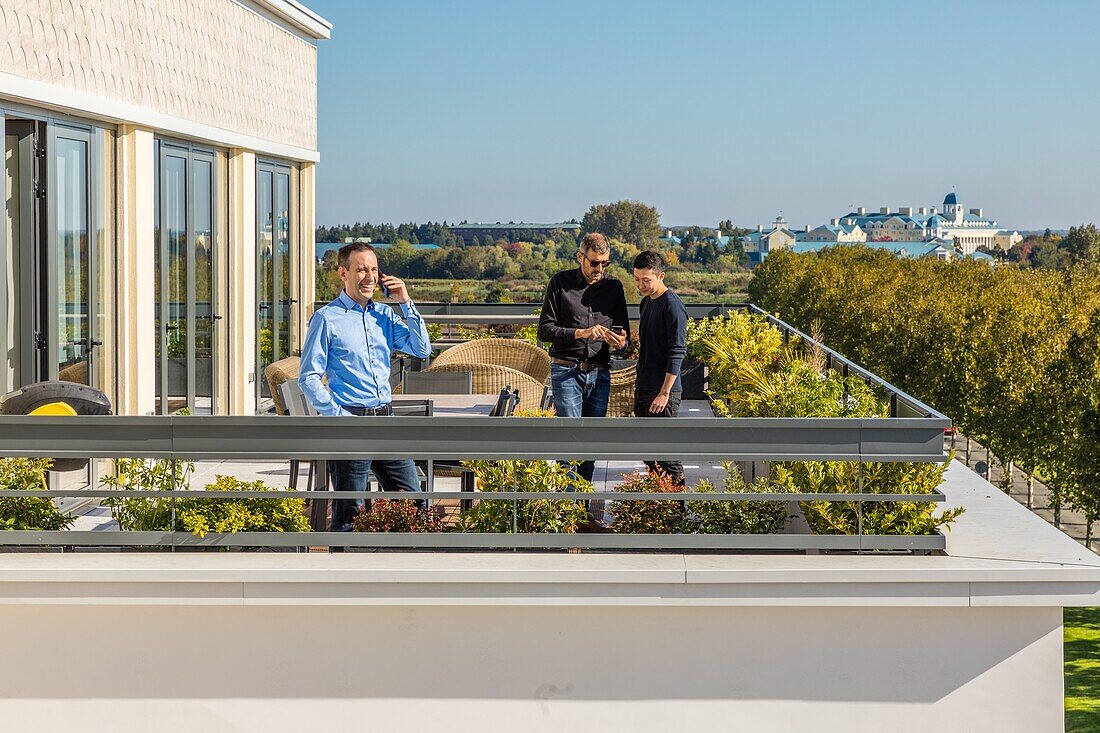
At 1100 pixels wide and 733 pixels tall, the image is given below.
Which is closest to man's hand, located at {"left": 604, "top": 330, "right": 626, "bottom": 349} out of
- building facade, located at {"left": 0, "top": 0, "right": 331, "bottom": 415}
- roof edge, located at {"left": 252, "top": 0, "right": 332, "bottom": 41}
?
building facade, located at {"left": 0, "top": 0, "right": 331, "bottom": 415}

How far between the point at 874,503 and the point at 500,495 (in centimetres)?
157

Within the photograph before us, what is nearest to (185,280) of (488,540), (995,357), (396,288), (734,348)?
(734,348)

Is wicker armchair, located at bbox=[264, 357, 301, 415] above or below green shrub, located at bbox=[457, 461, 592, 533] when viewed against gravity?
above

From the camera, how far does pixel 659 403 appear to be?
7.18 meters

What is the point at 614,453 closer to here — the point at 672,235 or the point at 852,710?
the point at 852,710

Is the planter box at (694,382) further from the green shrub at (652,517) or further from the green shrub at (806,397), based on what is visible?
the green shrub at (652,517)

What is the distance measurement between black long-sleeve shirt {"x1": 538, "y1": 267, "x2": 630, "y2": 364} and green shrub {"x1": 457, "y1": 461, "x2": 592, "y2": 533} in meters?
1.66

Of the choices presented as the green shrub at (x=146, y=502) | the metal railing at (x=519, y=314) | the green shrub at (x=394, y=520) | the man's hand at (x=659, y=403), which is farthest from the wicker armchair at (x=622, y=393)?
the green shrub at (x=146, y=502)

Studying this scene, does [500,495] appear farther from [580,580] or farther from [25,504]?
[25,504]

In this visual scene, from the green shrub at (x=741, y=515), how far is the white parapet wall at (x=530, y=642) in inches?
16.5

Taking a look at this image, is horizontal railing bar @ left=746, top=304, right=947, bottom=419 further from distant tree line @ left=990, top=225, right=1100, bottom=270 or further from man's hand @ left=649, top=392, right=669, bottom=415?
distant tree line @ left=990, top=225, right=1100, bottom=270

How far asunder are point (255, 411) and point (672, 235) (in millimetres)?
89069

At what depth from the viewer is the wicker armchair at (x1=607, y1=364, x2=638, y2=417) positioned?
10344 millimetres

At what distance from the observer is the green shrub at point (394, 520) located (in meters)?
5.69
